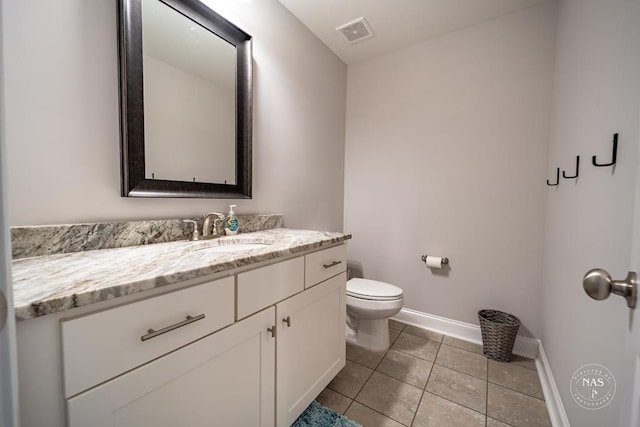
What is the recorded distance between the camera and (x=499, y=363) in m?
1.69

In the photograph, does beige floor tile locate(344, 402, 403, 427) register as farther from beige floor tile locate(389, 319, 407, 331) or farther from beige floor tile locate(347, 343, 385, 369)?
beige floor tile locate(389, 319, 407, 331)

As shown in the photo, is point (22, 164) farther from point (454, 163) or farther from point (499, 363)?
point (499, 363)

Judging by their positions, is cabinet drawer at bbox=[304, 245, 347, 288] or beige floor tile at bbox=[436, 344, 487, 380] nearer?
cabinet drawer at bbox=[304, 245, 347, 288]

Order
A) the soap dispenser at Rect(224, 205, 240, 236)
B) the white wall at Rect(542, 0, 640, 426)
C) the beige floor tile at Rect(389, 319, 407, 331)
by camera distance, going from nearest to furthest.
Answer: the white wall at Rect(542, 0, 640, 426) < the soap dispenser at Rect(224, 205, 240, 236) < the beige floor tile at Rect(389, 319, 407, 331)

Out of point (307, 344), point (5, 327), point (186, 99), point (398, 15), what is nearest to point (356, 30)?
point (398, 15)

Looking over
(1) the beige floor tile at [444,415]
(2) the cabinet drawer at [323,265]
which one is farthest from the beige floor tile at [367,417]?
(2) the cabinet drawer at [323,265]

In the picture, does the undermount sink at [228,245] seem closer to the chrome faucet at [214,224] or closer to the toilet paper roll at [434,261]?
the chrome faucet at [214,224]

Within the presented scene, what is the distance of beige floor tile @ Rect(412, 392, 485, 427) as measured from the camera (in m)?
1.22

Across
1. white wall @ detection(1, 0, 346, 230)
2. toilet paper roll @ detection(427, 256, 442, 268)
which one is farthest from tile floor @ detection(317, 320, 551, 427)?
white wall @ detection(1, 0, 346, 230)

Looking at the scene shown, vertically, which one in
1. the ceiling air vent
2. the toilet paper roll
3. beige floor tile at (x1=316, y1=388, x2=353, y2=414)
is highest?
the ceiling air vent

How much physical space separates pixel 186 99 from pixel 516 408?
2301 millimetres

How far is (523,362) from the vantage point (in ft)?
5.57

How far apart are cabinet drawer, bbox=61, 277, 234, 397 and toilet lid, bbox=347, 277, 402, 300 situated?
1.13 m

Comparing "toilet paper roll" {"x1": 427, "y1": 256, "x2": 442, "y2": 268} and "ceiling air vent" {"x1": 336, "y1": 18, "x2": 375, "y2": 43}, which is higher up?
"ceiling air vent" {"x1": 336, "y1": 18, "x2": 375, "y2": 43}
